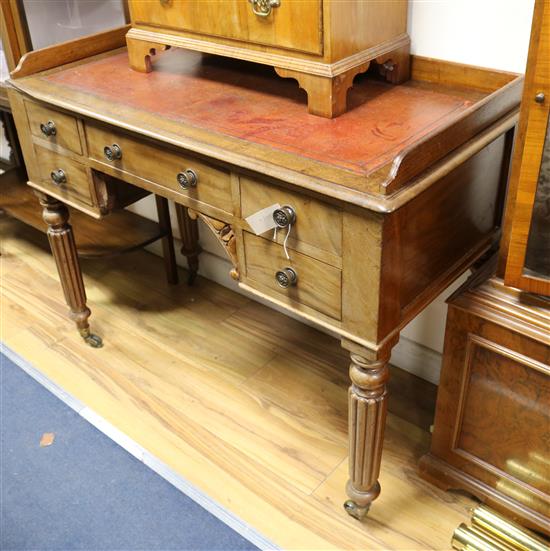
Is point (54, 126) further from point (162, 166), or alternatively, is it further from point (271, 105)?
point (271, 105)

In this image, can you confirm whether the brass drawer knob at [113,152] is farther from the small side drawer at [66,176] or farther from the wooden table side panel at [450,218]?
the wooden table side panel at [450,218]

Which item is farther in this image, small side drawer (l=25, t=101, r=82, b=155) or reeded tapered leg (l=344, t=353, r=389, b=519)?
small side drawer (l=25, t=101, r=82, b=155)

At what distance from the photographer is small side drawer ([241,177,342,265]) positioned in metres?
1.24

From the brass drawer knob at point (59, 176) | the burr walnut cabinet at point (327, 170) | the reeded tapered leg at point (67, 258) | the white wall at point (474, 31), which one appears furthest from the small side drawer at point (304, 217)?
the reeded tapered leg at point (67, 258)

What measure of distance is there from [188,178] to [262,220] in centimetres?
22

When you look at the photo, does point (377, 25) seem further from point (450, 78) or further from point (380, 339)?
point (380, 339)

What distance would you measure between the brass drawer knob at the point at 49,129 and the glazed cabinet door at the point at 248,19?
357 mm

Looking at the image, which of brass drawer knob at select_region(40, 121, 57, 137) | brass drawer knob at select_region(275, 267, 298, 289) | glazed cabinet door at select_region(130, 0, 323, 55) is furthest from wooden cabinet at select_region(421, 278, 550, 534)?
brass drawer knob at select_region(40, 121, 57, 137)

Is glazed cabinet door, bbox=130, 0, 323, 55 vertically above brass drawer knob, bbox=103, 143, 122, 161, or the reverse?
glazed cabinet door, bbox=130, 0, 323, 55

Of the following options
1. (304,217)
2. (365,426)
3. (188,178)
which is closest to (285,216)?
(304,217)

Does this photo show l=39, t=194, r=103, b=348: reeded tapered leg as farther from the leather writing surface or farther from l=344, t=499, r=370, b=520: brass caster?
Result: l=344, t=499, r=370, b=520: brass caster

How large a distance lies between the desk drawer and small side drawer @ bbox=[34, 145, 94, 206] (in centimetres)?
10

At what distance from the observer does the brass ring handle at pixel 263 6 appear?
1.40 meters

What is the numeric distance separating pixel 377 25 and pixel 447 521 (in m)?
1.14
